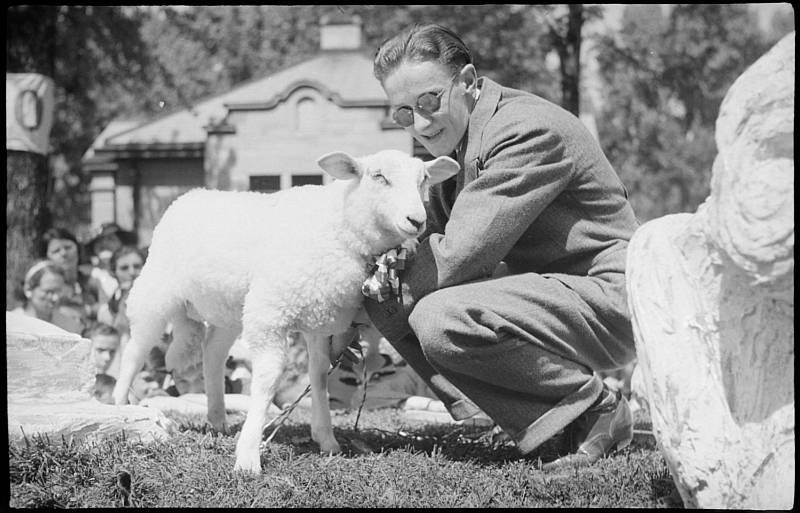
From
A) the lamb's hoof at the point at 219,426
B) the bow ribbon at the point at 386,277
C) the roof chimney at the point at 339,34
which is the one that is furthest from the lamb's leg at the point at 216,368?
the roof chimney at the point at 339,34

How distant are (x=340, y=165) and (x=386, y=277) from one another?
0.55 metres

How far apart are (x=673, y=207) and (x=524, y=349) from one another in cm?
3909

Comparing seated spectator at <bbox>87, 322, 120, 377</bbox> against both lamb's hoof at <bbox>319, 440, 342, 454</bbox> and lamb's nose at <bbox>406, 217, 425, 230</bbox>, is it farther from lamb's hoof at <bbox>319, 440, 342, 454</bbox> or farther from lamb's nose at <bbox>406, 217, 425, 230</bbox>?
lamb's nose at <bbox>406, 217, 425, 230</bbox>

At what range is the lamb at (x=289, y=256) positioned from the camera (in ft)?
12.8

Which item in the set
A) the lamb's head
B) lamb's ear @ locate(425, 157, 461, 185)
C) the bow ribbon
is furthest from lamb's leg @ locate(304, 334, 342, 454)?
lamb's ear @ locate(425, 157, 461, 185)

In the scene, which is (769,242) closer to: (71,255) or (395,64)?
(395,64)

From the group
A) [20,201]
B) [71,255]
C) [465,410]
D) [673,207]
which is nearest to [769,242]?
[465,410]

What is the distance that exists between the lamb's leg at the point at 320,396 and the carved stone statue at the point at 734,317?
5.89 feet

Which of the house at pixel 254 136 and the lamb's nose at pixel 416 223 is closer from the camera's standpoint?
the lamb's nose at pixel 416 223

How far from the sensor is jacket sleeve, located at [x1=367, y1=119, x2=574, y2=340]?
3.72 metres

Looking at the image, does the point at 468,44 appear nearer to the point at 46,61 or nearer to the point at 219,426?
the point at 46,61

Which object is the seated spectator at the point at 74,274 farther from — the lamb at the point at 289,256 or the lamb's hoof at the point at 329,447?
the lamb's hoof at the point at 329,447

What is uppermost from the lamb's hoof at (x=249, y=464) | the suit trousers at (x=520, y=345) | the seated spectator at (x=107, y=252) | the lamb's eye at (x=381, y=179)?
the lamb's eye at (x=381, y=179)

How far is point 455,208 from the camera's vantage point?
12.6 ft
